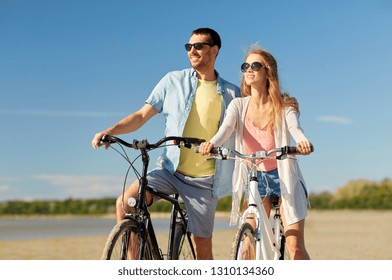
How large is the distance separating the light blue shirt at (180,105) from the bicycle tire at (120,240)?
931 mm

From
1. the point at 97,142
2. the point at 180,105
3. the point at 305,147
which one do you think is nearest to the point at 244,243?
the point at 305,147

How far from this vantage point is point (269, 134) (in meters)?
4.69

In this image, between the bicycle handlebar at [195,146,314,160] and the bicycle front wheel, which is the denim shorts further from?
the bicycle front wheel

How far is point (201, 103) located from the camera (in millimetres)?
5312

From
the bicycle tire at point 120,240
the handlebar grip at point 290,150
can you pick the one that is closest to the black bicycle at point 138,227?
the bicycle tire at point 120,240

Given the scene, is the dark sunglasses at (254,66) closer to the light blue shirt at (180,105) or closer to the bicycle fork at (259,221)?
the light blue shirt at (180,105)

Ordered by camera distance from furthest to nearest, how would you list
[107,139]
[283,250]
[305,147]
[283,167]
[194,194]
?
[194,194]
[283,250]
[283,167]
[107,139]
[305,147]

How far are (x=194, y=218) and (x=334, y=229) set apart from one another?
1730 cm

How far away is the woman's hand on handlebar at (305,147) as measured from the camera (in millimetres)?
4229

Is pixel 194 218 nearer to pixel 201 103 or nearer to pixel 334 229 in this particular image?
pixel 201 103

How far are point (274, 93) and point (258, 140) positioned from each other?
37cm

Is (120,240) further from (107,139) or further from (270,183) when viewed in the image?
(270,183)
